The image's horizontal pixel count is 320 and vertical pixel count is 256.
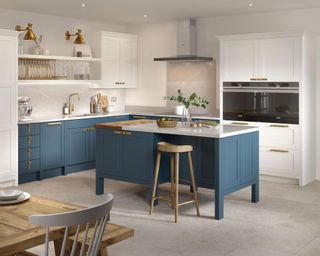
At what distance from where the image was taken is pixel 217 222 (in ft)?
17.3

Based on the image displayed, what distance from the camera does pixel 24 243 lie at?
2.44m

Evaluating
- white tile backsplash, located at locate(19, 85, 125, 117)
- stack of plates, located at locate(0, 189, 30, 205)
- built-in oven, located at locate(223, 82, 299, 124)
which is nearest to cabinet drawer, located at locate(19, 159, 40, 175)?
white tile backsplash, located at locate(19, 85, 125, 117)

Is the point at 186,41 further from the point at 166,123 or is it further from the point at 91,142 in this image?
the point at 166,123

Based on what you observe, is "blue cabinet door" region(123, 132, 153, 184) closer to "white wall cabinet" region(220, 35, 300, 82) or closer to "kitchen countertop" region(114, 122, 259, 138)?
"kitchen countertop" region(114, 122, 259, 138)

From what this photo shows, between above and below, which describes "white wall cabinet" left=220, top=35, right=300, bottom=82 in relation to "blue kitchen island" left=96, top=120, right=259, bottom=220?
above

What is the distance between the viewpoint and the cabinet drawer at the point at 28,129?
7.05 metres

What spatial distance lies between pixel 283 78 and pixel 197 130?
2195 millimetres

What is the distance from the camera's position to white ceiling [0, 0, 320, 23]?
684cm

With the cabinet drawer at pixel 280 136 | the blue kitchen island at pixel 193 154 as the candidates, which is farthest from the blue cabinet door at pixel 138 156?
the cabinet drawer at pixel 280 136

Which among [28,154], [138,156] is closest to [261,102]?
[138,156]

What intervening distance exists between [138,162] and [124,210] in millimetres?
Answer: 587

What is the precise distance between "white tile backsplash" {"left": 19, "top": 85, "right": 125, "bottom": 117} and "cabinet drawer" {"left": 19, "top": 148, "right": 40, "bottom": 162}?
90 cm

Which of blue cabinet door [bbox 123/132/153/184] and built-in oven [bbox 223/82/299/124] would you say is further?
built-in oven [bbox 223/82/299/124]

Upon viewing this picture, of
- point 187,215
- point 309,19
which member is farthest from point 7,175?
point 309,19
